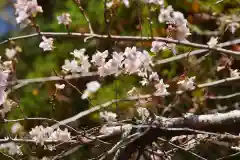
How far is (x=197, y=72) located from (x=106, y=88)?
22.2 inches

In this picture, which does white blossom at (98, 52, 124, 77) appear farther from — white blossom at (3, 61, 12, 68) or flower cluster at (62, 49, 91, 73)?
white blossom at (3, 61, 12, 68)

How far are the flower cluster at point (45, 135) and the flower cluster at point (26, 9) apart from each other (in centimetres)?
34

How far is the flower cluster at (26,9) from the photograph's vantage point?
3.63 ft

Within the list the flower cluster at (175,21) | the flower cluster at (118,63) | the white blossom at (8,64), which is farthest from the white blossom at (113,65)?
the white blossom at (8,64)

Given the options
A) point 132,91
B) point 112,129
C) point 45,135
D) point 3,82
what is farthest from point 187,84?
point 3,82

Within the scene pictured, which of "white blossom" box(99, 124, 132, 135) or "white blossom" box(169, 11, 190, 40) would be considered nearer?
"white blossom" box(169, 11, 190, 40)

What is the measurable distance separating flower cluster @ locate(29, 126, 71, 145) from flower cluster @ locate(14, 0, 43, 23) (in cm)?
34

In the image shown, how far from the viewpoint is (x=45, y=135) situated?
119 centimetres

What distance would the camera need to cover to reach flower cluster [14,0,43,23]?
1.11 metres

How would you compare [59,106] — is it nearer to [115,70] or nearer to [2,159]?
[2,159]

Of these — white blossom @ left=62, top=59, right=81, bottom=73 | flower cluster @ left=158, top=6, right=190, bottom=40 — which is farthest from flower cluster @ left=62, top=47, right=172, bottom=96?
flower cluster @ left=158, top=6, right=190, bottom=40

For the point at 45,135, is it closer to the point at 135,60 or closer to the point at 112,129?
the point at 112,129

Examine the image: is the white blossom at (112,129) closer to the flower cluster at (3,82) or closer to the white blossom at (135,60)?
the white blossom at (135,60)

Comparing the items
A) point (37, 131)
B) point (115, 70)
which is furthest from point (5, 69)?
point (115, 70)
